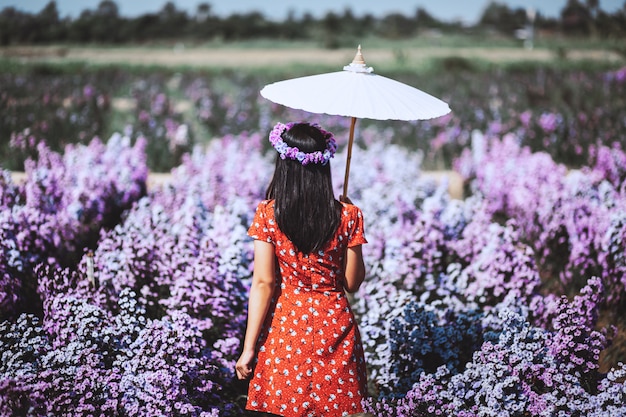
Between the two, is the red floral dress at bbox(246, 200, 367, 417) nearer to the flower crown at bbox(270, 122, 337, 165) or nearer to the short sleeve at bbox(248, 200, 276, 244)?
the short sleeve at bbox(248, 200, 276, 244)

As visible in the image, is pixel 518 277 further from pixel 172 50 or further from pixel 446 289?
pixel 172 50

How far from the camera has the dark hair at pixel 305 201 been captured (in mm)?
2771

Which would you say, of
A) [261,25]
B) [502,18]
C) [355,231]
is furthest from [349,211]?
[502,18]

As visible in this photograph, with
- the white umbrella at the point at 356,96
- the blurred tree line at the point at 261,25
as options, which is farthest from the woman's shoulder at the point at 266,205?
the blurred tree line at the point at 261,25

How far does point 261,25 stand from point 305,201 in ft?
190

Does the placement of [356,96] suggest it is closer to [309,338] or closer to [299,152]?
[299,152]

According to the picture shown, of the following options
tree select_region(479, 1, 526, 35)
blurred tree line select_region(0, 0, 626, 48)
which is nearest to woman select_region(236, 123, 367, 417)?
blurred tree line select_region(0, 0, 626, 48)

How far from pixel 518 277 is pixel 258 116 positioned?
6780mm

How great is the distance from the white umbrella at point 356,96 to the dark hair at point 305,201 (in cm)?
13

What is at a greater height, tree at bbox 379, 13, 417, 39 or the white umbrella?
tree at bbox 379, 13, 417, 39

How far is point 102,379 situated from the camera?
2.64 metres

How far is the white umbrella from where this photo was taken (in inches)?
109

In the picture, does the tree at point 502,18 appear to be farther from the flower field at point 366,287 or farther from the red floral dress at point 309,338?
the red floral dress at point 309,338

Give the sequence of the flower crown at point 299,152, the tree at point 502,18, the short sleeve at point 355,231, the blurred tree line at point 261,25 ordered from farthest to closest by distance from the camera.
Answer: the tree at point 502,18 < the blurred tree line at point 261,25 < the short sleeve at point 355,231 < the flower crown at point 299,152
